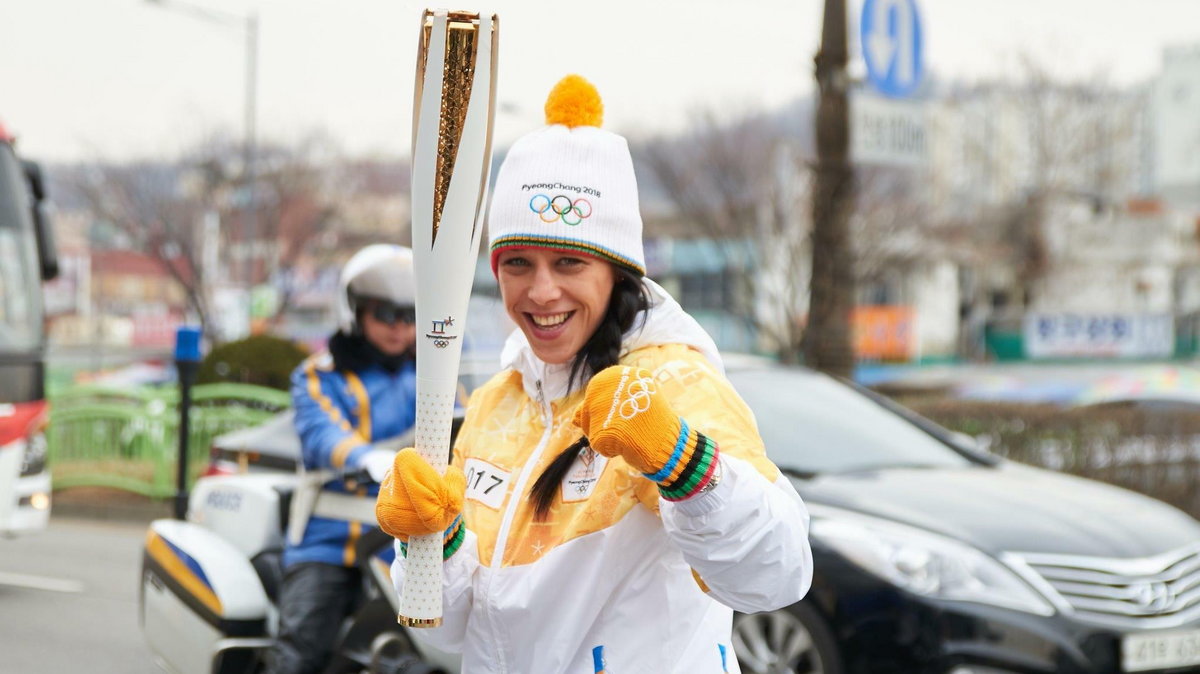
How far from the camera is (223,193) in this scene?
2489 centimetres

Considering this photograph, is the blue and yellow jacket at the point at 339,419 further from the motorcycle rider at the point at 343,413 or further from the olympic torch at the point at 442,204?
the olympic torch at the point at 442,204

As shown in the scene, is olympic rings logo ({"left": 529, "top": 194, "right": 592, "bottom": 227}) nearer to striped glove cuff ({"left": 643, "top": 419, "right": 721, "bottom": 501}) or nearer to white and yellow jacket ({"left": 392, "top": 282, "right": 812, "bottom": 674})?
white and yellow jacket ({"left": 392, "top": 282, "right": 812, "bottom": 674})

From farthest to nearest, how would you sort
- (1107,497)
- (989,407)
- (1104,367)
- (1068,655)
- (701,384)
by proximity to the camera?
(1104,367)
(989,407)
(1107,497)
(1068,655)
(701,384)

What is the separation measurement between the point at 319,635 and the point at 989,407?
657 centimetres

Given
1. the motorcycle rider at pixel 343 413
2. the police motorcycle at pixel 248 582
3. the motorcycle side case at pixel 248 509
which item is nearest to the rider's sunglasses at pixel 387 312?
the motorcycle rider at pixel 343 413

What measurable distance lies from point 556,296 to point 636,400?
0.39 meters

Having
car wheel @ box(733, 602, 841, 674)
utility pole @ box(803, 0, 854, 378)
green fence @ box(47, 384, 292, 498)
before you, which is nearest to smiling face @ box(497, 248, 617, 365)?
car wheel @ box(733, 602, 841, 674)

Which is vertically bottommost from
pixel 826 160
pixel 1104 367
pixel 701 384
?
pixel 1104 367

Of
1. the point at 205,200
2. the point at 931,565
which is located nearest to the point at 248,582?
the point at 931,565

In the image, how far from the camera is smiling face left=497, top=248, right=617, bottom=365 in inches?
84.8

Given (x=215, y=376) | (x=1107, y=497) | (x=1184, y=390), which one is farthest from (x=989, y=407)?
(x=215, y=376)

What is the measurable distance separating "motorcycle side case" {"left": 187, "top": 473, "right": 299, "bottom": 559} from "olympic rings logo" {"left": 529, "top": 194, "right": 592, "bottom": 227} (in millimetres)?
2857

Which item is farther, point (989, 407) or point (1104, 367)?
point (1104, 367)

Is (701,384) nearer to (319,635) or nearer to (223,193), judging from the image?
(319,635)
